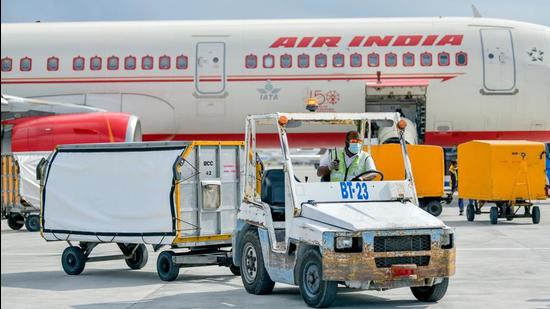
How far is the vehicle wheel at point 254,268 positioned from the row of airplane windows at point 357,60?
15.9 m

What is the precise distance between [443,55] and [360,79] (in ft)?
8.05

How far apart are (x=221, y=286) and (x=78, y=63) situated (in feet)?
55.7

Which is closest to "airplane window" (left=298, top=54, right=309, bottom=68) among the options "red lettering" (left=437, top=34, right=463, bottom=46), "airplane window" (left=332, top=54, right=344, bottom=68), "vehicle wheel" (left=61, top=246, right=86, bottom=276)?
"airplane window" (left=332, top=54, right=344, bottom=68)

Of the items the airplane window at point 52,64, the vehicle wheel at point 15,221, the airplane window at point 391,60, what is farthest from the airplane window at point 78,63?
the airplane window at point 391,60

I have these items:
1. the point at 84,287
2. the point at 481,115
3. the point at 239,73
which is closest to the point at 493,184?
the point at 481,115

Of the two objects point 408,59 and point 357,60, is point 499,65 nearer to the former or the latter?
point 408,59

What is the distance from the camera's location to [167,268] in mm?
12477

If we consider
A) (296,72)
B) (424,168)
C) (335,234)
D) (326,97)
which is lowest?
(335,234)

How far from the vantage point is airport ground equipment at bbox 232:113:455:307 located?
30.3ft

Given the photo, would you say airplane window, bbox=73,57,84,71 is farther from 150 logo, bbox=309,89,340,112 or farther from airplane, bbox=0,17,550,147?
150 logo, bbox=309,89,340,112

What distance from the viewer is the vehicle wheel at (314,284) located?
30.5 feet

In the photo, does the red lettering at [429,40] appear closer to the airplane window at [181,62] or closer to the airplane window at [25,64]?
the airplane window at [181,62]

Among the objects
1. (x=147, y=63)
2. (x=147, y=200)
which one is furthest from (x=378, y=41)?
(x=147, y=200)

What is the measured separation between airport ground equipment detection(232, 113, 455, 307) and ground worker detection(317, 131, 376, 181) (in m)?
0.11
